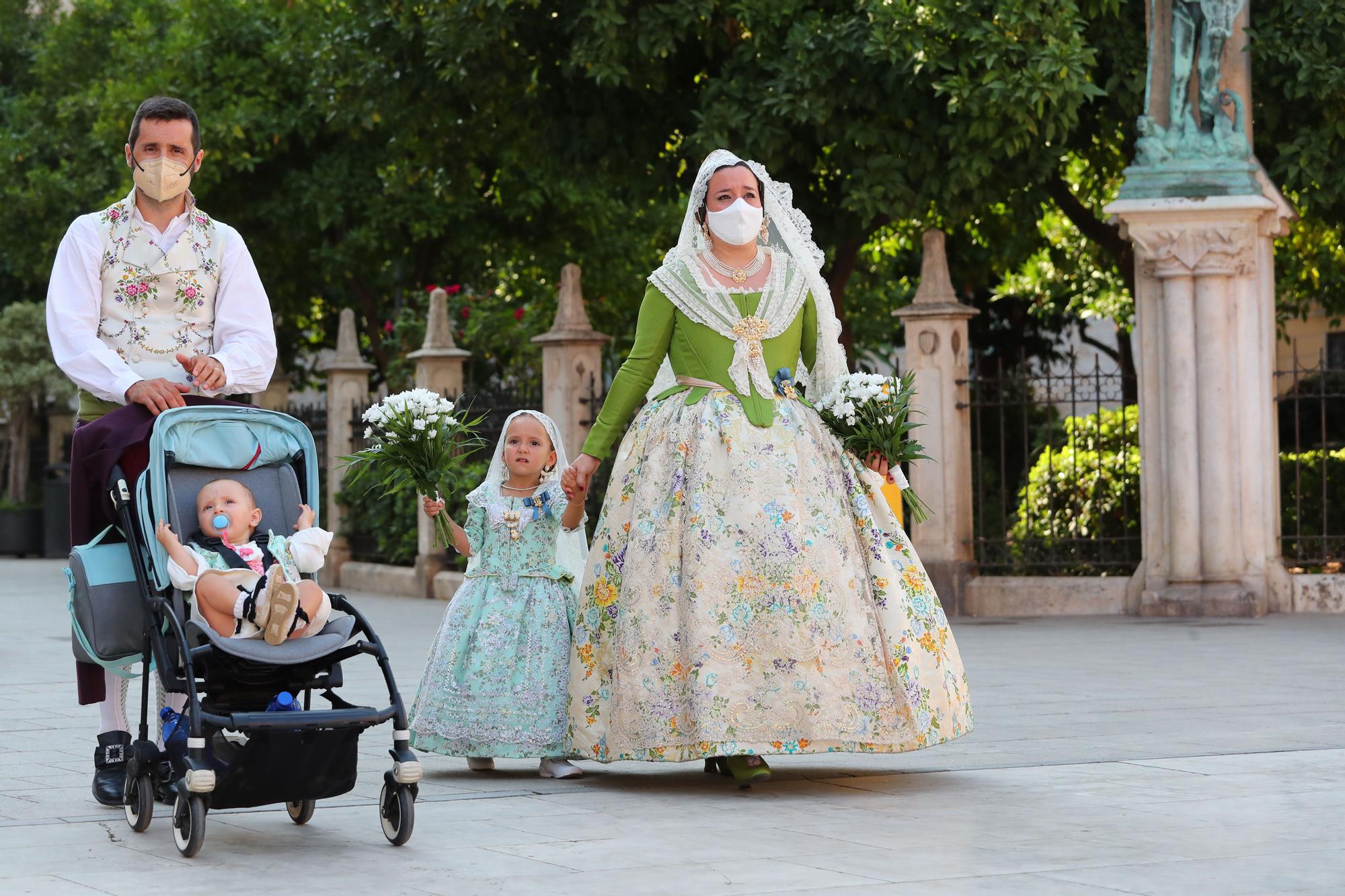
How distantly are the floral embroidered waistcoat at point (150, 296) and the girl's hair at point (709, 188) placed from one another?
68.8 inches

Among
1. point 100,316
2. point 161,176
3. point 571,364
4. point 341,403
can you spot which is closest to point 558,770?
point 100,316

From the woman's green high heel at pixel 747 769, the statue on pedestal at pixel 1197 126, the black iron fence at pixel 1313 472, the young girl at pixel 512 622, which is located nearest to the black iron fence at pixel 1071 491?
the black iron fence at pixel 1313 472

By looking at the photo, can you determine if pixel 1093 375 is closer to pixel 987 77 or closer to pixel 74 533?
pixel 987 77

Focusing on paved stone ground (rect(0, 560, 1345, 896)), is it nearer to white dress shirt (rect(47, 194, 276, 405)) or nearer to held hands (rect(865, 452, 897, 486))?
held hands (rect(865, 452, 897, 486))

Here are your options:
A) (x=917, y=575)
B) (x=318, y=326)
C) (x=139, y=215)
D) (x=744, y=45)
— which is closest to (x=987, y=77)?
(x=744, y=45)

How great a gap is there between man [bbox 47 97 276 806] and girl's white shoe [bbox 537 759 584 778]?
146 centimetres

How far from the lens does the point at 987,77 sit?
13.0 m

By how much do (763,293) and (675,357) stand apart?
1.22ft

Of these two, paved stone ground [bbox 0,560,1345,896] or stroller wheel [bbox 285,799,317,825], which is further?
stroller wheel [bbox 285,799,317,825]

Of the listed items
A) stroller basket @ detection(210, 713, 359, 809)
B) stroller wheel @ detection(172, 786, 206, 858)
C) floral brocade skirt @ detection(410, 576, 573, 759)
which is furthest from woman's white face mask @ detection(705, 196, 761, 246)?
stroller wheel @ detection(172, 786, 206, 858)

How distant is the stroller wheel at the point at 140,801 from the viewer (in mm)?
5672

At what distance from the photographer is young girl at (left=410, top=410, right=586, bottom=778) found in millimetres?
6871

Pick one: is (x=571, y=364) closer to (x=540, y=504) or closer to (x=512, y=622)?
(x=540, y=504)

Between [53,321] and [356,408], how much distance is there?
1364 centimetres
